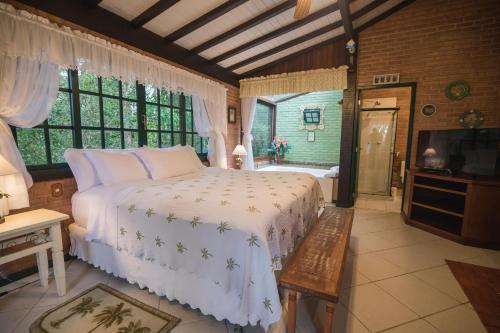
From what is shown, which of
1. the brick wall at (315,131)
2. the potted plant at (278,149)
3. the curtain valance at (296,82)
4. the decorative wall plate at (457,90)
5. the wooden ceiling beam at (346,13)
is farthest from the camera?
the potted plant at (278,149)

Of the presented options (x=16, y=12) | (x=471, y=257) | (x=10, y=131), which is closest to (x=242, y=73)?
(x=16, y=12)

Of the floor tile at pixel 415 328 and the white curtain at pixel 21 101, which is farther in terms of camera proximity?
the white curtain at pixel 21 101

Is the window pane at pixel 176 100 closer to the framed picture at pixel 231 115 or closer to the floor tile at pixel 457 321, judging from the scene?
the framed picture at pixel 231 115

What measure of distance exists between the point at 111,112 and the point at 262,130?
3999 millimetres

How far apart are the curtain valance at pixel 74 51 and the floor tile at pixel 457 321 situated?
135 inches

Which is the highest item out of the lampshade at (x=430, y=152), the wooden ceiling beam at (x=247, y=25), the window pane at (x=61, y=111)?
the wooden ceiling beam at (x=247, y=25)

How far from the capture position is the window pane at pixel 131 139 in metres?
2.83

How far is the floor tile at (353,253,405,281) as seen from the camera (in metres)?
2.03

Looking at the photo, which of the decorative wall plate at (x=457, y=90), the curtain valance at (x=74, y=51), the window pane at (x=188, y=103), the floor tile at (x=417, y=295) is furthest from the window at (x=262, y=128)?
the floor tile at (x=417, y=295)

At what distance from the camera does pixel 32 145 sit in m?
2.08

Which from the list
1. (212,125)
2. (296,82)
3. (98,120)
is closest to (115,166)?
(98,120)

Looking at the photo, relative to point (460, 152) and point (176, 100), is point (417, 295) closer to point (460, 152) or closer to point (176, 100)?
point (460, 152)

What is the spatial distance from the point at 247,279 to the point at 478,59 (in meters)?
4.13

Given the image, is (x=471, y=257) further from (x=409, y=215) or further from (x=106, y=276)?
(x=106, y=276)
